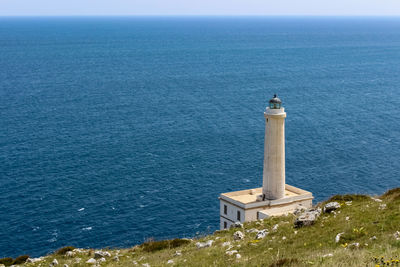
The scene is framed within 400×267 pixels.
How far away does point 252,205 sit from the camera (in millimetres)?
48656

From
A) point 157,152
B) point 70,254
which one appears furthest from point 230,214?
point 157,152

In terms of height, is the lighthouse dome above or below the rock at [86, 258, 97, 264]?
above

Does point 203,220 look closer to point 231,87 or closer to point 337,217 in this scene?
point 337,217

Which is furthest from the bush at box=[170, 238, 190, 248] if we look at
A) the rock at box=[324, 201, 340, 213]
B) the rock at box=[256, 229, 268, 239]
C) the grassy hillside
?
the rock at box=[324, 201, 340, 213]

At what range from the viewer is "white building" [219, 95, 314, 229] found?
4888 centimetres

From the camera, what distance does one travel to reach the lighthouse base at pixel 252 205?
159 feet

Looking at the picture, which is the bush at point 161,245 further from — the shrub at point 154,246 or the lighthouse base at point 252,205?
the lighthouse base at point 252,205

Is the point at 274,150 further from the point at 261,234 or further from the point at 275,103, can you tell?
the point at 261,234

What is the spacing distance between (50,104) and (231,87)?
5558 centimetres

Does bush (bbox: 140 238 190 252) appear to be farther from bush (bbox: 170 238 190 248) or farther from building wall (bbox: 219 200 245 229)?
building wall (bbox: 219 200 245 229)

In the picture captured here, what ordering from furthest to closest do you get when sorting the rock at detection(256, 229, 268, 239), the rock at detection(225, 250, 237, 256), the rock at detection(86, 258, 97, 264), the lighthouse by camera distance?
the lighthouse < the rock at detection(86, 258, 97, 264) < the rock at detection(256, 229, 268, 239) < the rock at detection(225, 250, 237, 256)

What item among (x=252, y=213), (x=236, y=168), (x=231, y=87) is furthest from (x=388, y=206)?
(x=231, y=87)

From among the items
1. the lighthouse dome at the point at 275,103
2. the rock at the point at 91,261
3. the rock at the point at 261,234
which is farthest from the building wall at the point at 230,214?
the rock at the point at 91,261

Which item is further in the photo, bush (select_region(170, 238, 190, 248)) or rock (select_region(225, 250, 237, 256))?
bush (select_region(170, 238, 190, 248))
